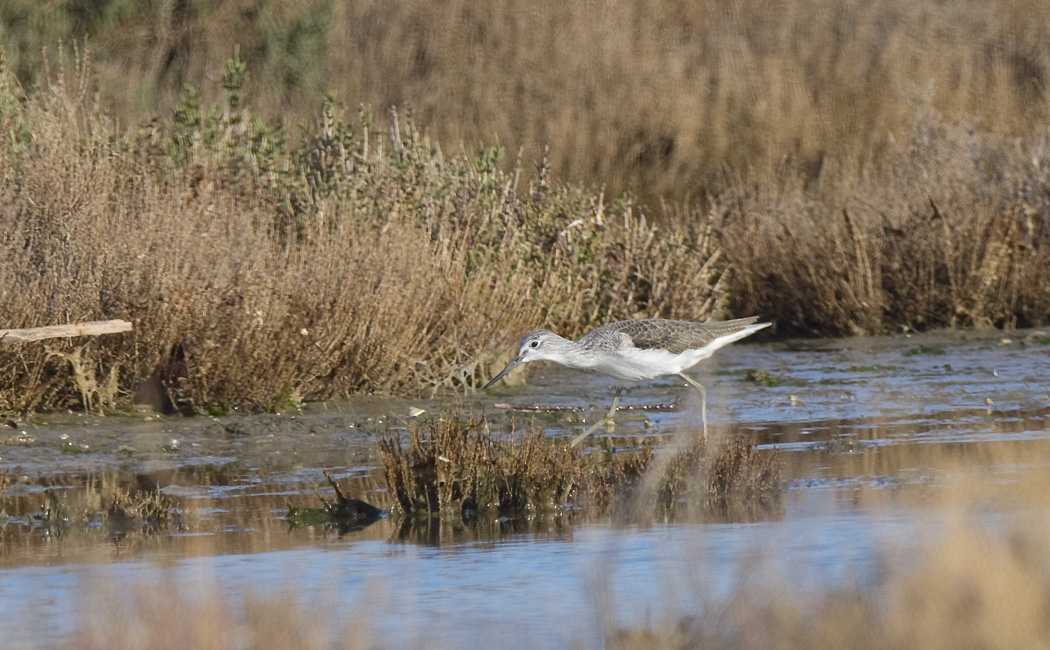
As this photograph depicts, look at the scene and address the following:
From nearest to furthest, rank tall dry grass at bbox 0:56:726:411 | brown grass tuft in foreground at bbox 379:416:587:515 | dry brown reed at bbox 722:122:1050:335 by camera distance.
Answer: brown grass tuft in foreground at bbox 379:416:587:515
tall dry grass at bbox 0:56:726:411
dry brown reed at bbox 722:122:1050:335

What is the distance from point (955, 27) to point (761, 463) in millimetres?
22470

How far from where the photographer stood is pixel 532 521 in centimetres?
905

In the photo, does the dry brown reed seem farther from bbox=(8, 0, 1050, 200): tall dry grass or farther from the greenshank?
the greenshank

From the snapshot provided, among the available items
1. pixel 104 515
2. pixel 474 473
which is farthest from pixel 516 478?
pixel 104 515

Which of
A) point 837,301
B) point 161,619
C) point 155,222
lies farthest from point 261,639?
point 837,301

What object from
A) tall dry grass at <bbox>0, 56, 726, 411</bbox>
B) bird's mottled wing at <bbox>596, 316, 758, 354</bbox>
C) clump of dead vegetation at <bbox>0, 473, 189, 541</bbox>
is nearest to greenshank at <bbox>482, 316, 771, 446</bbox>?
bird's mottled wing at <bbox>596, 316, 758, 354</bbox>

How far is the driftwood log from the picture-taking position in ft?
37.7

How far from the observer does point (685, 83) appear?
2866cm

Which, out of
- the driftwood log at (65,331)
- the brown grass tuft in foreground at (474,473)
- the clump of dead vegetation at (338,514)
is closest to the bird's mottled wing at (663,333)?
the brown grass tuft in foreground at (474,473)

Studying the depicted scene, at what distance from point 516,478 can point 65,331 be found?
11.9 ft

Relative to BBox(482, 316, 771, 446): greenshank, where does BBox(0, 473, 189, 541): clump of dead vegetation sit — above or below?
below

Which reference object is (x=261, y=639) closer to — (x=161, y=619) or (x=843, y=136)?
(x=161, y=619)

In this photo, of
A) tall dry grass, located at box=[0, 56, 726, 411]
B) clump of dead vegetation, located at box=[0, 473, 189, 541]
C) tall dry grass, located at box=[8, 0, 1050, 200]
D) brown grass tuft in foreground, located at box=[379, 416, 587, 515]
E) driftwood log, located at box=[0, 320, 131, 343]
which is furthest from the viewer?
tall dry grass, located at box=[8, 0, 1050, 200]

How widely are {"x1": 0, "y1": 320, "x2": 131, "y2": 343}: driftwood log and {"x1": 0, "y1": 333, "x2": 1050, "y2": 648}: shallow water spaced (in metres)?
0.68
